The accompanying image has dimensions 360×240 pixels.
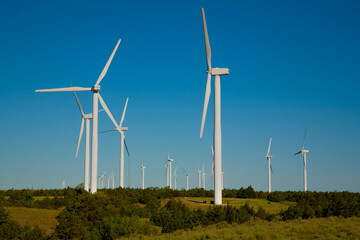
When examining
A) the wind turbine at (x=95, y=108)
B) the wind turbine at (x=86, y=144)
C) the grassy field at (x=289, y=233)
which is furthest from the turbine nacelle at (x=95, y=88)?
the grassy field at (x=289, y=233)

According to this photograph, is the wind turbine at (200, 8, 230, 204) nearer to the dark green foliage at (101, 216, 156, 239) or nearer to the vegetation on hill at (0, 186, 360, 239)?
the vegetation on hill at (0, 186, 360, 239)

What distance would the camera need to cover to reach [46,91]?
56.0 metres

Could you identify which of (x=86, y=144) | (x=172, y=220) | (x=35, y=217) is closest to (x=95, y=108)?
(x=35, y=217)

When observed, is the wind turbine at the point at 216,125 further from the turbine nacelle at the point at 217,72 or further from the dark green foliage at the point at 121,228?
the dark green foliage at the point at 121,228

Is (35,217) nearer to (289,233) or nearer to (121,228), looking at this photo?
(121,228)

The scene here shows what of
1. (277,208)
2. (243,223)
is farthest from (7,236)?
(277,208)

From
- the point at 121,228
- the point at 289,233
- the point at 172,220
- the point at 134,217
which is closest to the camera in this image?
the point at 289,233

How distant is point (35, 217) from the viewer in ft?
155

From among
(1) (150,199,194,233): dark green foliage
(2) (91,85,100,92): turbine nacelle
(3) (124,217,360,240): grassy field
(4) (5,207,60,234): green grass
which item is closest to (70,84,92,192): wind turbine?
(2) (91,85,100,92): turbine nacelle

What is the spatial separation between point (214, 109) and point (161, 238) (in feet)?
80.7

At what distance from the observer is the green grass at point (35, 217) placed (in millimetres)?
43825

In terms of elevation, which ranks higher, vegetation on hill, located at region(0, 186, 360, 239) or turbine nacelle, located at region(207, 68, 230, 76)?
turbine nacelle, located at region(207, 68, 230, 76)

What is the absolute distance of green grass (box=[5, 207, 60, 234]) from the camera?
43825 mm

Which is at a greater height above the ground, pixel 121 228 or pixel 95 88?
pixel 95 88
